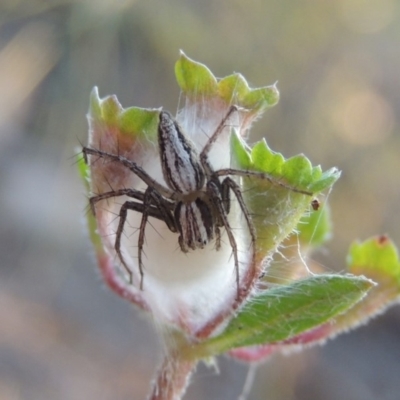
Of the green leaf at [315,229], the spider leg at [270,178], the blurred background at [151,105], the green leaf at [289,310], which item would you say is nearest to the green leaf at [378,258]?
the green leaf at [315,229]

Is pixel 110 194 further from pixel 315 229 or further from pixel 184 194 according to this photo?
pixel 315 229

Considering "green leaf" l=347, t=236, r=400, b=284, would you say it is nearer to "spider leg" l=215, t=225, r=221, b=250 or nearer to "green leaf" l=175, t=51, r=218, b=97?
"spider leg" l=215, t=225, r=221, b=250

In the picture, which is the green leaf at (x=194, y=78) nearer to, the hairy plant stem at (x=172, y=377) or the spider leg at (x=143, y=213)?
the spider leg at (x=143, y=213)

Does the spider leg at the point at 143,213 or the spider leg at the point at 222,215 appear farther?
the spider leg at the point at 143,213

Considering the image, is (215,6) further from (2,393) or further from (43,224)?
(2,393)

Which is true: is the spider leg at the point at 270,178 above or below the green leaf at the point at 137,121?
below

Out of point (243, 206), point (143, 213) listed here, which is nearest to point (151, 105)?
point (143, 213)

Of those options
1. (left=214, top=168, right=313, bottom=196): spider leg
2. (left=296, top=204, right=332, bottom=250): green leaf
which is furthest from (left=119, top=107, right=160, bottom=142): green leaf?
(left=296, top=204, right=332, bottom=250): green leaf
